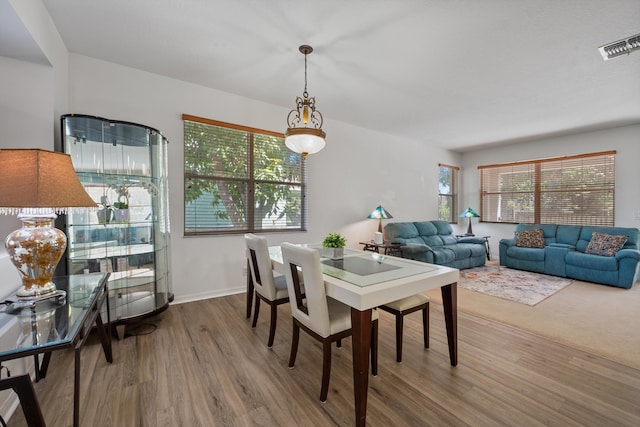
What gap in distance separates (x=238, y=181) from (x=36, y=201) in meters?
2.41

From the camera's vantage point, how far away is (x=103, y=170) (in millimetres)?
2527

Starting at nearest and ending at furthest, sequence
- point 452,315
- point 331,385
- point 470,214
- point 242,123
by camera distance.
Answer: point 331,385 < point 452,315 < point 242,123 < point 470,214

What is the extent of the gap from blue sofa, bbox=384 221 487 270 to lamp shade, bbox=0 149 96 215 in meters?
4.18

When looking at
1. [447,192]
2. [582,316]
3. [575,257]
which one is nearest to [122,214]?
[582,316]

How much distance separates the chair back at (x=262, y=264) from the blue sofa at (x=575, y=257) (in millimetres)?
4947

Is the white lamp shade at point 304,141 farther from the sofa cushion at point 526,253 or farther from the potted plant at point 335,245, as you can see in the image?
the sofa cushion at point 526,253

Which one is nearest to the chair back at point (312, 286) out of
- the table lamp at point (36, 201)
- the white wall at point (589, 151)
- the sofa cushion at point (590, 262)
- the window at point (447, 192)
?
the table lamp at point (36, 201)

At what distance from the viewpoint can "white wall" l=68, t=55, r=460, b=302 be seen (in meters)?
2.95

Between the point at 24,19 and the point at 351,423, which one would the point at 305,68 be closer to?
the point at 24,19

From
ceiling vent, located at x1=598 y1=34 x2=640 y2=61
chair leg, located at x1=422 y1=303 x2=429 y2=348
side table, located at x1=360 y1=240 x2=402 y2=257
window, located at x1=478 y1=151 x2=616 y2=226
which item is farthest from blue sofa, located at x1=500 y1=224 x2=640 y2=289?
chair leg, located at x1=422 y1=303 x2=429 y2=348

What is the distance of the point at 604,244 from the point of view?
14.6 ft

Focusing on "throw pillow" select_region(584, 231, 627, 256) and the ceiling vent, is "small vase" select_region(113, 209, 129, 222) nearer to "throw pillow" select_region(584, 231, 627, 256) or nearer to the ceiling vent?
the ceiling vent

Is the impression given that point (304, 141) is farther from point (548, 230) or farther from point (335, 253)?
point (548, 230)

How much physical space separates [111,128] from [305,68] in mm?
1953
